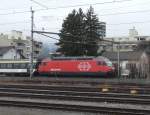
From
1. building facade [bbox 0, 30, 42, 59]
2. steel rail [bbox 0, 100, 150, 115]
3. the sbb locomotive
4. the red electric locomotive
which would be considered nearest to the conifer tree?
the sbb locomotive

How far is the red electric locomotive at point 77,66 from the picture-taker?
50250mm

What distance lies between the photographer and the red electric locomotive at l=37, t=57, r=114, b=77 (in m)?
50.2

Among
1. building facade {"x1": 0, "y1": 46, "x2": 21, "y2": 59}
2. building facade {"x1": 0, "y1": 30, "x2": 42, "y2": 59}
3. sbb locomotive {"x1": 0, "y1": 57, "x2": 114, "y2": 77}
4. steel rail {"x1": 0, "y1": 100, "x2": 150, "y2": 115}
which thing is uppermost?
building facade {"x1": 0, "y1": 30, "x2": 42, "y2": 59}

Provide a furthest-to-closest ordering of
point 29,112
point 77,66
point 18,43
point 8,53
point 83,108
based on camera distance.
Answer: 1. point 18,43
2. point 8,53
3. point 77,66
4. point 29,112
5. point 83,108

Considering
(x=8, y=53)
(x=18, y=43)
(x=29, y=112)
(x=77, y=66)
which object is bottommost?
(x=29, y=112)

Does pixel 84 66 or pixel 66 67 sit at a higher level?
pixel 84 66

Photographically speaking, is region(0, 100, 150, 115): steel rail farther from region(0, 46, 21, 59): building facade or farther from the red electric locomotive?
region(0, 46, 21, 59): building facade

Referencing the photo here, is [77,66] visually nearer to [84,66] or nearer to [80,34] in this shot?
[84,66]

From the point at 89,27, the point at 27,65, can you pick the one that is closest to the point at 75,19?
the point at 89,27

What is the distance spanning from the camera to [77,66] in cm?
5269

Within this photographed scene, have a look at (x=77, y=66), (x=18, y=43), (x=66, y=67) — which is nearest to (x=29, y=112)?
(x=77, y=66)

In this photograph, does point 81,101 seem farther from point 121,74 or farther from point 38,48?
point 38,48

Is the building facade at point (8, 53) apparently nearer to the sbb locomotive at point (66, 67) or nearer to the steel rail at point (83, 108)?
the sbb locomotive at point (66, 67)

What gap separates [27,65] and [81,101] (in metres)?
40.7
